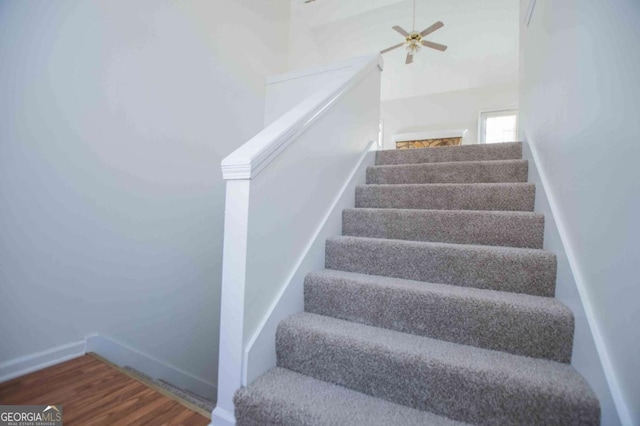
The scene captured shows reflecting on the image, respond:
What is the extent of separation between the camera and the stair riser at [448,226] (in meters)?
1.39

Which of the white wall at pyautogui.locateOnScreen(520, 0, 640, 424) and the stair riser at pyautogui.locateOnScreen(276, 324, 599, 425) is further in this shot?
the stair riser at pyautogui.locateOnScreen(276, 324, 599, 425)

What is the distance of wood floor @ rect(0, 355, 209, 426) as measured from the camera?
1.10 meters

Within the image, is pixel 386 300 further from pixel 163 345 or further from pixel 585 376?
pixel 163 345

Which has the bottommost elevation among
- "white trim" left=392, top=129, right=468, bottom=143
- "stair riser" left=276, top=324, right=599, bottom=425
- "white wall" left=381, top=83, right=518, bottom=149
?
"stair riser" left=276, top=324, right=599, bottom=425

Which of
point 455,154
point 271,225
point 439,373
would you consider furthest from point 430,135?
point 439,373

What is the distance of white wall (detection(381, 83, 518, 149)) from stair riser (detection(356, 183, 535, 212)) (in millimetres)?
4325

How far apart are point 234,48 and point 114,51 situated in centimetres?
114

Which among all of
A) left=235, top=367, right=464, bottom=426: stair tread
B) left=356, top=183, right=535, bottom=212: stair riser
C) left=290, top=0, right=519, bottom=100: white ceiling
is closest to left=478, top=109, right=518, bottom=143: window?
left=290, top=0, right=519, bottom=100: white ceiling

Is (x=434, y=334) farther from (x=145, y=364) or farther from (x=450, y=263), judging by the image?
(x=145, y=364)

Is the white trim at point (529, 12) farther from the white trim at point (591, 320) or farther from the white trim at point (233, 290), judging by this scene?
the white trim at point (233, 290)

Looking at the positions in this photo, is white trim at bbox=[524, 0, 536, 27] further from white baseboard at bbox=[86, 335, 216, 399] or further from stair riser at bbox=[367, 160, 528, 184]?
white baseboard at bbox=[86, 335, 216, 399]

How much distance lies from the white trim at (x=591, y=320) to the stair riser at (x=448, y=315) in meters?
0.10

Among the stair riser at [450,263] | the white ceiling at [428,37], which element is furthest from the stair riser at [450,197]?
the white ceiling at [428,37]

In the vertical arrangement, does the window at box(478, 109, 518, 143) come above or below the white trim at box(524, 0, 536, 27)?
above
